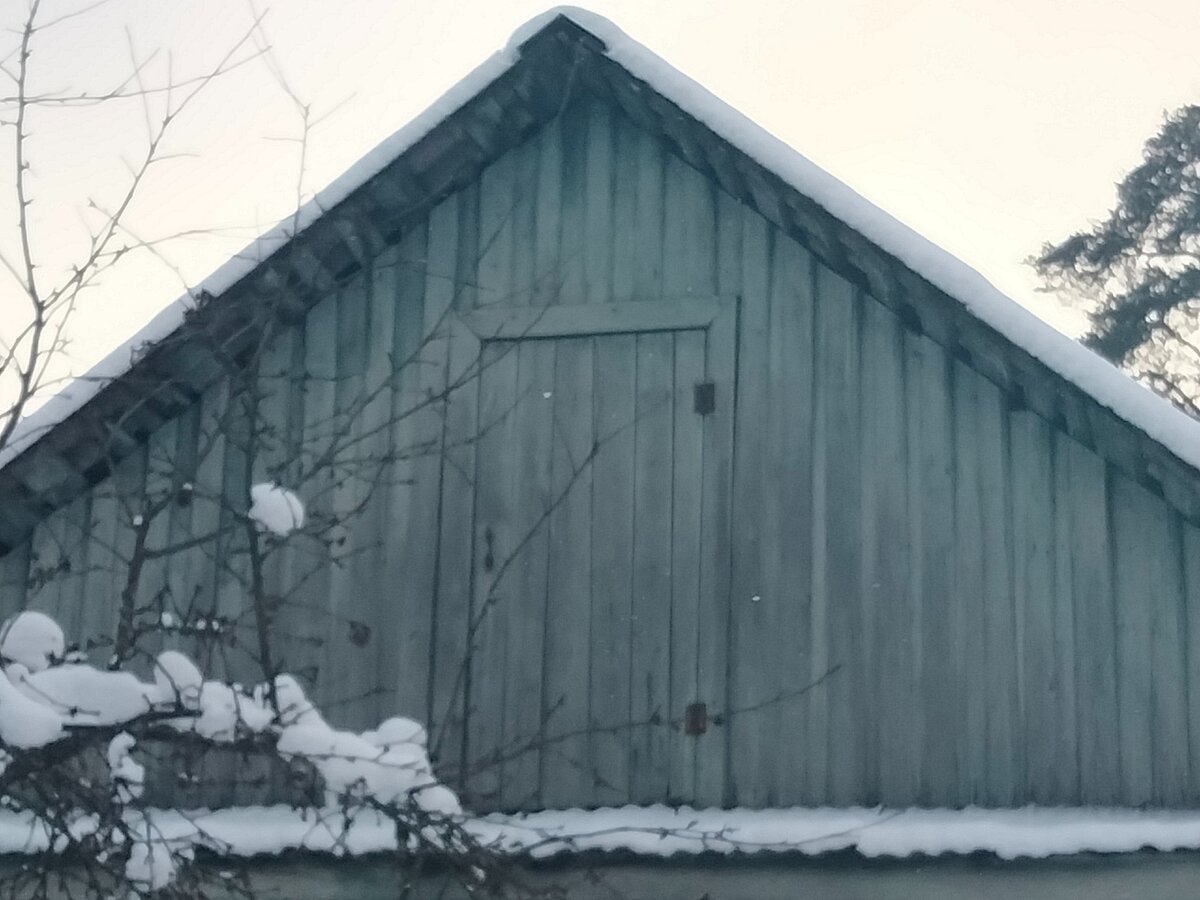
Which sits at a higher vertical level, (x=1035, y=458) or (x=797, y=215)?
(x=797, y=215)

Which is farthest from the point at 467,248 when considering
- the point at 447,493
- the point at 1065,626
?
the point at 1065,626

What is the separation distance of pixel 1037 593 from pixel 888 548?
2.02 feet

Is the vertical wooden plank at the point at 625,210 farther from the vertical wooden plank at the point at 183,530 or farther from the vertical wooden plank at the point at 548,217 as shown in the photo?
the vertical wooden plank at the point at 183,530

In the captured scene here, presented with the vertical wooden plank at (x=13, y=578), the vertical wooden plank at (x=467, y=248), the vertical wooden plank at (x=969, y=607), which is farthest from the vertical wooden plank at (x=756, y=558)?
the vertical wooden plank at (x=13, y=578)

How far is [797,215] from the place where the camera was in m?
6.44

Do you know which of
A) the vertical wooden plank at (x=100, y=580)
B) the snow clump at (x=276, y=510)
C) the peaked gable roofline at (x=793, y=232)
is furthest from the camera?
the vertical wooden plank at (x=100, y=580)

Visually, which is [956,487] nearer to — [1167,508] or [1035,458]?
[1035,458]

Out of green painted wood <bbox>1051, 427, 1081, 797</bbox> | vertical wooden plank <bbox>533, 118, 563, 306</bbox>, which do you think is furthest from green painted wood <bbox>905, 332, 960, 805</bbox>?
vertical wooden plank <bbox>533, 118, 563, 306</bbox>

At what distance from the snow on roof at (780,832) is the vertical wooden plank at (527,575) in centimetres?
30

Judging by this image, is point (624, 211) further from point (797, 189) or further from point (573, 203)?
point (797, 189)

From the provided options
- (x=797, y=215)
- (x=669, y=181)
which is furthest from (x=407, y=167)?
(x=797, y=215)

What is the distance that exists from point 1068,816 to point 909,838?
0.63m

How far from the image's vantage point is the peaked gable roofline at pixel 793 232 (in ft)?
18.4

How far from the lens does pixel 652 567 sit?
6.50 m
